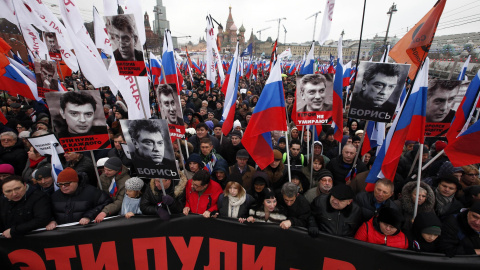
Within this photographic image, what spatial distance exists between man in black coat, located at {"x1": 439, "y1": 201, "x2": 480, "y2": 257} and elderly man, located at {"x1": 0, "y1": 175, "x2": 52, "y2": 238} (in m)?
4.51

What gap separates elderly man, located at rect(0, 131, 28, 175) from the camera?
182 inches

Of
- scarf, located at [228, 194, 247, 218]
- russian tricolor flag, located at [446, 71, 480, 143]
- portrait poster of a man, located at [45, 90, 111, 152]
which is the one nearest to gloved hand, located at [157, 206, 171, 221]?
scarf, located at [228, 194, 247, 218]

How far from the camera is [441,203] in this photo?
131 inches

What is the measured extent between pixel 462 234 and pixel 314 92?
8.29ft

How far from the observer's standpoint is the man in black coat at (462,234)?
2.57 meters

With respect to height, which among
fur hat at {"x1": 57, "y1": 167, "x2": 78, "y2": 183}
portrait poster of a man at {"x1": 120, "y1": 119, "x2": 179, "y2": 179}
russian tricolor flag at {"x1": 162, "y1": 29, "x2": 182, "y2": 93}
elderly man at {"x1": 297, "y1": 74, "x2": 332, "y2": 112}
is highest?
russian tricolor flag at {"x1": 162, "y1": 29, "x2": 182, "y2": 93}

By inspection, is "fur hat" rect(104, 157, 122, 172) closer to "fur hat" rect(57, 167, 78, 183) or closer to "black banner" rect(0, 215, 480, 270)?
"fur hat" rect(57, 167, 78, 183)

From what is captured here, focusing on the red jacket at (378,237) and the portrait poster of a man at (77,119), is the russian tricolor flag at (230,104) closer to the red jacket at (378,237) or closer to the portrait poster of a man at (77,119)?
the portrait poster of a man at (77,119)

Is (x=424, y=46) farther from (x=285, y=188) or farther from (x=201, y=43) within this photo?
(x=201, y=43)

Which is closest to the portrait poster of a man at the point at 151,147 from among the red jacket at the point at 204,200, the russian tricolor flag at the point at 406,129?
the red jacket at the point at 204,200

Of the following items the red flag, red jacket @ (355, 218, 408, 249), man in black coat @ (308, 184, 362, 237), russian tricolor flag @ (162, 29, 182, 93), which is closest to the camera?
red jacket @ (355, 218, 408, 249)

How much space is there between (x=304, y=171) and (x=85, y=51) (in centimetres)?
542

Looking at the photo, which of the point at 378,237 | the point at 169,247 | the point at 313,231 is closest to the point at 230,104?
the point at 169,247

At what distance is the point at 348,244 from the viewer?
106 inches
